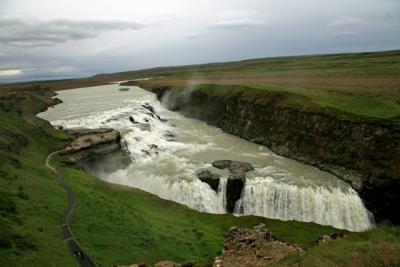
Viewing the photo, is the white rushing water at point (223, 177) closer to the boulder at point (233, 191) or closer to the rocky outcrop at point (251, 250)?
the boulder at point (233, 191)

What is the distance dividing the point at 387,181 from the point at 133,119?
1940 inches

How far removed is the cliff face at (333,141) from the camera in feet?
126

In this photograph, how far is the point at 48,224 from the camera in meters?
24.0

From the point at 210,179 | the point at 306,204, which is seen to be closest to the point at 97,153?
the point at 210,179

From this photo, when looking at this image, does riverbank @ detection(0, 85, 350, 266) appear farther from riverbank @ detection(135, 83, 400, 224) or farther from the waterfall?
riverbank @ detection(135, 83, 400, 224)

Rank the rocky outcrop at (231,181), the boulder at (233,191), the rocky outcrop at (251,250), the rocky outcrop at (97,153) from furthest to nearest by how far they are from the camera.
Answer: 1. the rocky outcrop at (97,153)
2. the rocky outcrop at (231,181)
3. the boulder at (233,191)
4. the rocky outcrop at (251,250)

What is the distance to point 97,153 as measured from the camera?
167ft

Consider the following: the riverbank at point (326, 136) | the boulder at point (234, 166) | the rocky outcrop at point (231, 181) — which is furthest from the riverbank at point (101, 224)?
the riverbank at point (326, 136)

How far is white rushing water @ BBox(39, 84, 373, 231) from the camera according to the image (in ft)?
124

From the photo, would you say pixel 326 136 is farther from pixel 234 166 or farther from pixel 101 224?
pixel 101 224

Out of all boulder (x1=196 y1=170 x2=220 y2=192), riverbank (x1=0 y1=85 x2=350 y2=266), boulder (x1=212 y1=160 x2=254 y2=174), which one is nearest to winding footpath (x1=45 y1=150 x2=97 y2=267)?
riverbank (x1=0 y1=85 x2=350 y2=266)

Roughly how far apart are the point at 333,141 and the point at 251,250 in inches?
1214

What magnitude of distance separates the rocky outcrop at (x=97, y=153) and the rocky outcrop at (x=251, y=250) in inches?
1256

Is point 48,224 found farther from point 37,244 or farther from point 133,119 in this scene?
point 133,119
